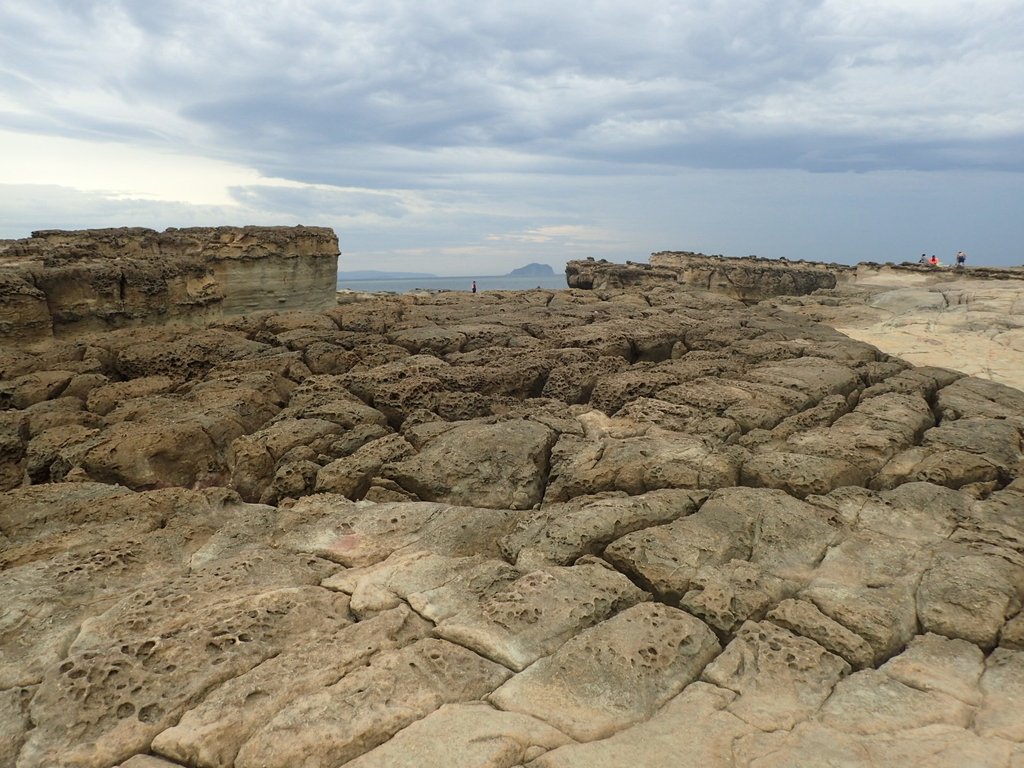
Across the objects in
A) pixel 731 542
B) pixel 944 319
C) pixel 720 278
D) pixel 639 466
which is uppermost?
pixel 720 278

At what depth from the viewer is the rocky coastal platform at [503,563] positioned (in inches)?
125

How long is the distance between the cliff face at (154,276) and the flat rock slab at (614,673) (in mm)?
9148

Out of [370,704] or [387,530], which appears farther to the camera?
[387,530]

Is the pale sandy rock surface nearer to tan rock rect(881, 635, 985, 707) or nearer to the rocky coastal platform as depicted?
the rocky coastal platform

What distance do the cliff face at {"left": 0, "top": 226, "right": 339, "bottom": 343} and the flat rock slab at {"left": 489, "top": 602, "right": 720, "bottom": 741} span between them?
9.15 m

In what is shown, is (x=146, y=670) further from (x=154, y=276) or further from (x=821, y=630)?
(x=154, y=276)

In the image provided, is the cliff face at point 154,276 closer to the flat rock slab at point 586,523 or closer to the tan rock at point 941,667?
the flat rock slab at point 586,523

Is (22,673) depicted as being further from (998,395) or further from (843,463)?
(998,395)

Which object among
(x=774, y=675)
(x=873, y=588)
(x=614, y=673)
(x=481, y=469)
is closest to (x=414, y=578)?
(x=614, y=673)

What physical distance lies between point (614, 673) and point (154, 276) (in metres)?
10.3

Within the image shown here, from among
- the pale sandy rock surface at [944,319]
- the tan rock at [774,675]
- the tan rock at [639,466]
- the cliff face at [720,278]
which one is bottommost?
the tan rock at [774,675]

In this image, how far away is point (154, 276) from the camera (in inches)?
428

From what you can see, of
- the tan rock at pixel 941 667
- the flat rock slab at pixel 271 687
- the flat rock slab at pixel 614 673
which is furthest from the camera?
the tan rock at pixel 941 667

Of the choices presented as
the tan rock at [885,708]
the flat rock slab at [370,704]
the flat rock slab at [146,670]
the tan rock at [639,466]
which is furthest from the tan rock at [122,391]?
the tan rock at [885,708]
